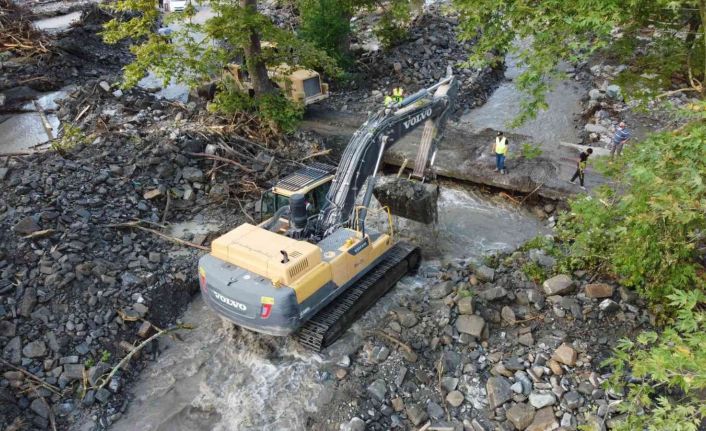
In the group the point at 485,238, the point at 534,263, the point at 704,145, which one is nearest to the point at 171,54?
the point at 485,238

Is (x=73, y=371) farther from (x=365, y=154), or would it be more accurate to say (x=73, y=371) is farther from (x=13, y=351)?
(x=365, y=154)

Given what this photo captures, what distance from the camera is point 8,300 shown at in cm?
945

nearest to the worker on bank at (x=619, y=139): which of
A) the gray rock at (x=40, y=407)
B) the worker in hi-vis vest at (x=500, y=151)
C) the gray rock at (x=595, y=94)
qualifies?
the worker in hi-vis vest at (x=500, y=151)

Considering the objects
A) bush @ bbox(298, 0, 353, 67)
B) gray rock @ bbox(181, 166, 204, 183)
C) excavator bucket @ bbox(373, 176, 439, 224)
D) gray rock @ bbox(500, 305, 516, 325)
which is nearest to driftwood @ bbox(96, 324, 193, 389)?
gray rock @ bbox(181, 166, 204, 183)

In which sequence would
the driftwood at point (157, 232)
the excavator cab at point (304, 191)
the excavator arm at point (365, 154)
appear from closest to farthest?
the excavator cab at point (304, 191)
the excavator arm at point (365, 154)
the driftwood at point (157, 232)

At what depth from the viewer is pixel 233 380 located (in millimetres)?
9023

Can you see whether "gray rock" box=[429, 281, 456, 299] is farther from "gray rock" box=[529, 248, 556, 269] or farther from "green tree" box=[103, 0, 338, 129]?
"green tree" box=[103, 0, 338, 129]

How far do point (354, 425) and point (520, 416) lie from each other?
235cm

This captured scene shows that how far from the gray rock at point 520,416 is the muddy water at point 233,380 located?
259 cm

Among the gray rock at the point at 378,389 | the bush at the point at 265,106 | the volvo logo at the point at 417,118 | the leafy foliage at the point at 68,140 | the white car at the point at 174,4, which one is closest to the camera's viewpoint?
the gray rock at the point at 378,389

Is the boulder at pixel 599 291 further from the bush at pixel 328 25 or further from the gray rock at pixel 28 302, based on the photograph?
the bush at pixel 328 25

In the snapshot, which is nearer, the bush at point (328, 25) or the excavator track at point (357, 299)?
the excavator track at point (357, 299)

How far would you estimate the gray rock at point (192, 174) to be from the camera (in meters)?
13.5

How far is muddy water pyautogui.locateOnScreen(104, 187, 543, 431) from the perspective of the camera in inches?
330
